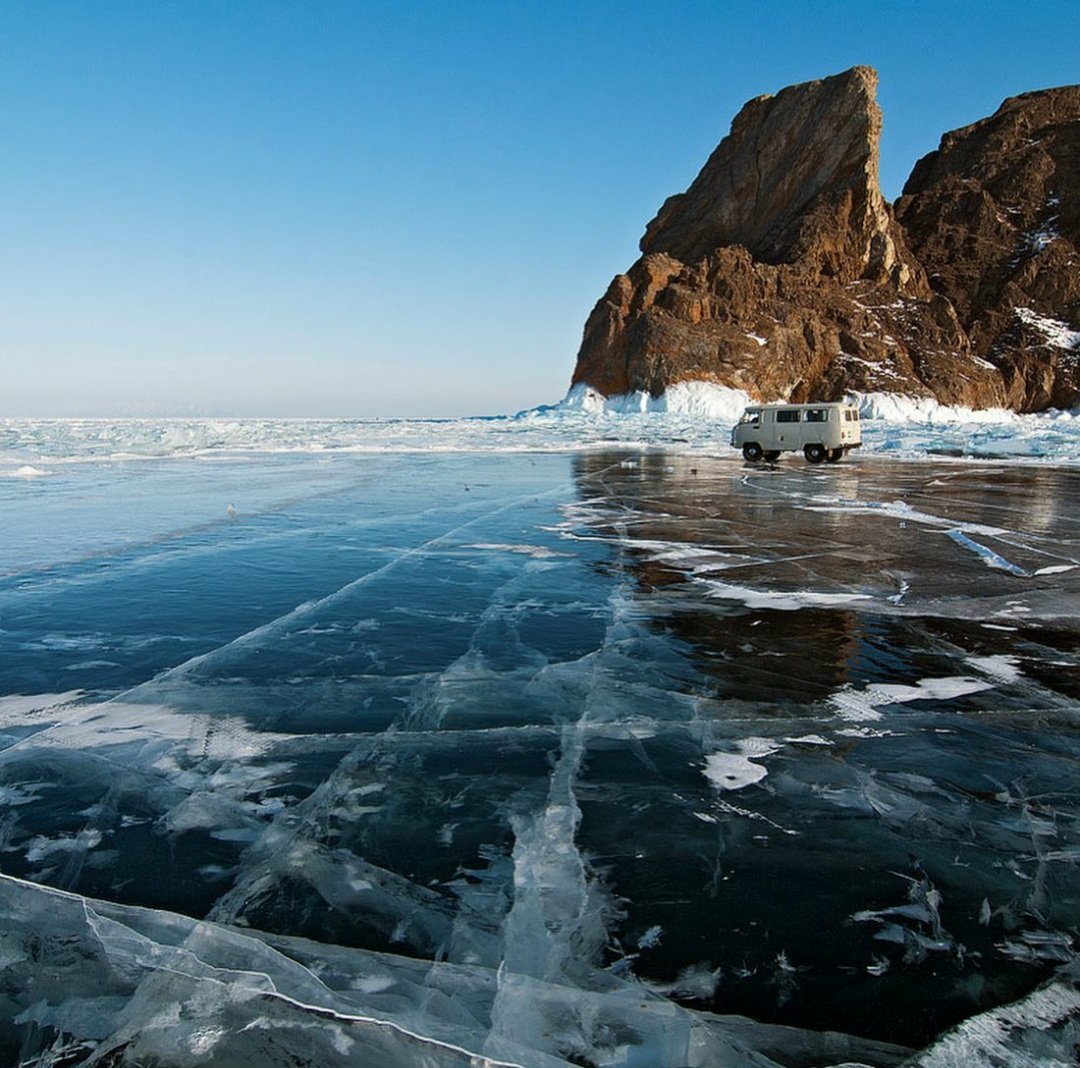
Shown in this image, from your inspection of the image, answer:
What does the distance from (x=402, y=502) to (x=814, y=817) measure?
552 inches

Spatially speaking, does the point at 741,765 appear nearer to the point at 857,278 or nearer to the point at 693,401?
the point at 693,401

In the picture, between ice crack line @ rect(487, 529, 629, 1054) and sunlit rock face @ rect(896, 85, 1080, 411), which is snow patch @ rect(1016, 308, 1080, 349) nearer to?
sunlit rock face @ rect(896, 85, 1080, 411)

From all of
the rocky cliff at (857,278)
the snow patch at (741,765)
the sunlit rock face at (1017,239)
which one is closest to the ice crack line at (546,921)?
the snow patch at (741,765)

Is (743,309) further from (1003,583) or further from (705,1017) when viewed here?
(705,1017)

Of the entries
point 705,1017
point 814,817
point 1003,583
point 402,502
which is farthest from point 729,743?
point 402,502

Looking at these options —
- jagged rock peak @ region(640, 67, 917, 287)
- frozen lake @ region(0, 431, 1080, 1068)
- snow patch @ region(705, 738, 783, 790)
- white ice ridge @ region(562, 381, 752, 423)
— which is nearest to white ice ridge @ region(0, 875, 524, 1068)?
frozen lake @ region(0, 431, 1080, 1068)

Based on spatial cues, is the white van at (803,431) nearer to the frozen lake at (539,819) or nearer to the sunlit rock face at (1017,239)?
the frozen lake at (539,819)

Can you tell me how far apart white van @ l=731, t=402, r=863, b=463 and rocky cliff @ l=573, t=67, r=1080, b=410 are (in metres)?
68.0

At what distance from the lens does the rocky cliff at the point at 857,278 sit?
328ft

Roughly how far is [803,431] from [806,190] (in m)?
102

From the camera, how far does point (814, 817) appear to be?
3.63 m

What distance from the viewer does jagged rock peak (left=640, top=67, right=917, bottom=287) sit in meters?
108

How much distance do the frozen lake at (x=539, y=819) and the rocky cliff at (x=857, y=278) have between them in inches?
3570

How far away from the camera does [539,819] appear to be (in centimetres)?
362
